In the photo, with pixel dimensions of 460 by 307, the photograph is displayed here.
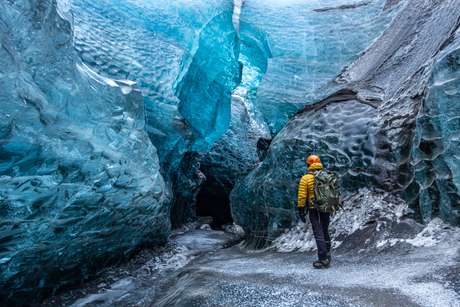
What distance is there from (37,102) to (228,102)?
6.45 m

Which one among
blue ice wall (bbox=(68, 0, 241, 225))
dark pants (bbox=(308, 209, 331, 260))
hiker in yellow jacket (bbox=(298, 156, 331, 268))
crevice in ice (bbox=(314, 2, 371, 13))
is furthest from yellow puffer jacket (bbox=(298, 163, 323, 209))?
crevice in ice (bbox=(314, 2, 371, 13))

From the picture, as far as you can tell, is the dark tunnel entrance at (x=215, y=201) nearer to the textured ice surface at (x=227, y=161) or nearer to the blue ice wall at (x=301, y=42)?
the textured ice surface at (x=227, y=161)

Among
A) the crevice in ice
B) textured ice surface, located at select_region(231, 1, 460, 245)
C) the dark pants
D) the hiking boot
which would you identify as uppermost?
the crevice in ice

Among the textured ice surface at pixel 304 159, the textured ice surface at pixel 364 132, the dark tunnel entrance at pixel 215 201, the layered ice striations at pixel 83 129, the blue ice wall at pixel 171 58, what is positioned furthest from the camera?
the dark tunnel entrance at pixel 215 201

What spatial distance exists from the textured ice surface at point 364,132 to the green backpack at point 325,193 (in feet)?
4.23

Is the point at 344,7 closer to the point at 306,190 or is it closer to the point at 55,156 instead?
the point at 306,190

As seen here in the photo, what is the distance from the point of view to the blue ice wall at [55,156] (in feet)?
9.24

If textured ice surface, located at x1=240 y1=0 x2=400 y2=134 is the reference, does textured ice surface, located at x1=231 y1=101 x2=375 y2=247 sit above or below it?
below

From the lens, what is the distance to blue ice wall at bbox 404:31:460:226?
3.05 meters

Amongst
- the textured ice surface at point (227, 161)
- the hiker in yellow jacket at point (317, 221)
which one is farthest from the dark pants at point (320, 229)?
the textured ice surface at point (227, 161)

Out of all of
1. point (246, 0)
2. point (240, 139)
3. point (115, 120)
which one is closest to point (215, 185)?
point (240, 139)

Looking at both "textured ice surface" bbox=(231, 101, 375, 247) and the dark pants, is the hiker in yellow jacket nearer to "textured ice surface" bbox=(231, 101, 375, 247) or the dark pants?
the dark pants

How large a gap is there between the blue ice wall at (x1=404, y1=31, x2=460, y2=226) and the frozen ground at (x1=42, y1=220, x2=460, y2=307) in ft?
0.68

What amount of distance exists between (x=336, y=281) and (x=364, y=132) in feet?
9.56
